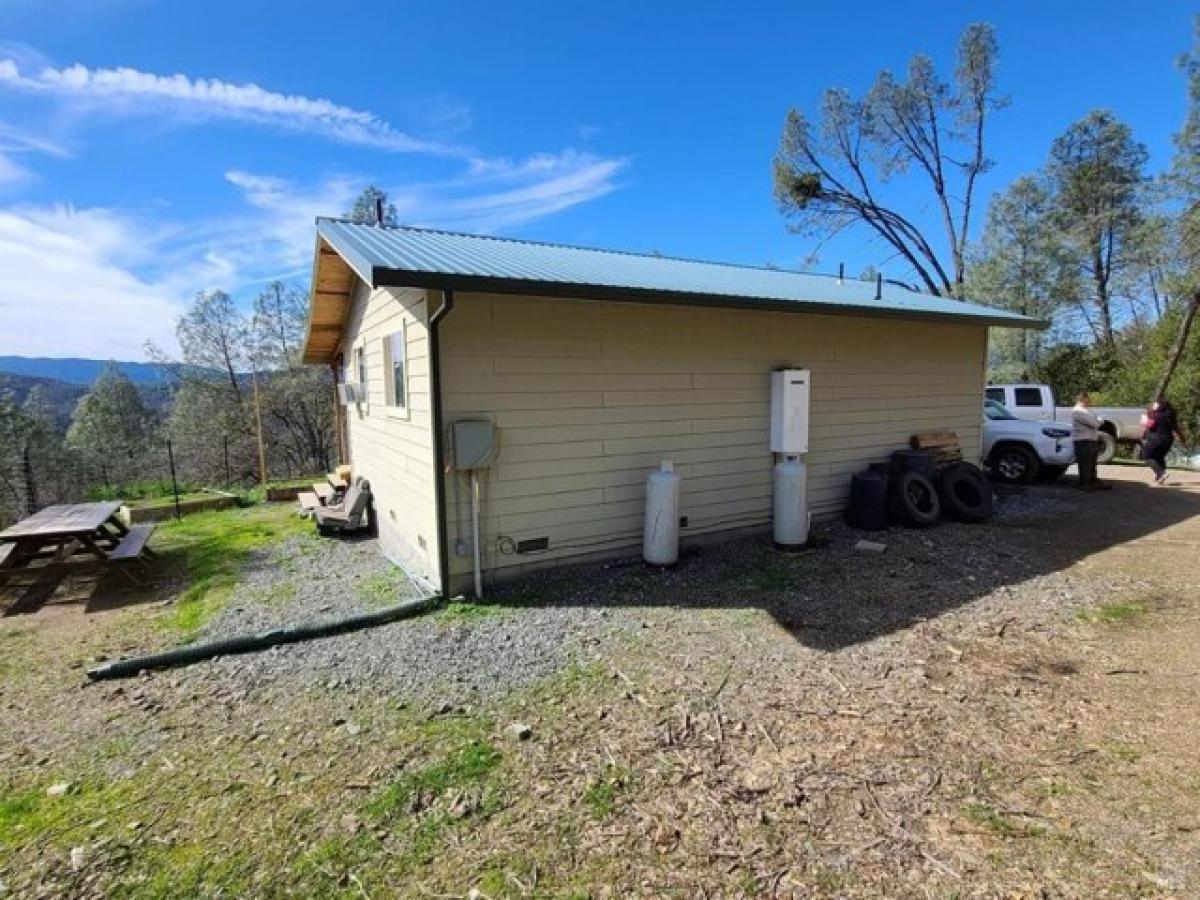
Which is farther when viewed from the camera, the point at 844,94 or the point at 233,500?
the point at 844,94

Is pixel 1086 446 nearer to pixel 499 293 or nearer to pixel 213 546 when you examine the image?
pixel 499 293

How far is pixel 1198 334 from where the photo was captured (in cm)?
1577

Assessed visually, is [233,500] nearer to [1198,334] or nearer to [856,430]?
[856,430]

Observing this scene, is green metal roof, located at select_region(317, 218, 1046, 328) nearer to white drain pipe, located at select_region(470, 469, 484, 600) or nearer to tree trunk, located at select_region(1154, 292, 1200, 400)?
white drain pipe, located at select_region(470, 469, 484, 600)

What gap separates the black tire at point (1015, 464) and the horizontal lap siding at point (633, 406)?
4.07 m

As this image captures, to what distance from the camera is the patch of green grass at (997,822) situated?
2291 mm

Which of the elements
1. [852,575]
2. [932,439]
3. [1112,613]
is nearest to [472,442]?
[852,575]

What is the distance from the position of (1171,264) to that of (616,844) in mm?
21081

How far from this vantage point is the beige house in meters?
4.84

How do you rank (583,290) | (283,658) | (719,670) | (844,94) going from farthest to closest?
(844,94), (583,290), (283,658), (719,670)

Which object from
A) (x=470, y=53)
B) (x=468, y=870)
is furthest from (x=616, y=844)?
(x=470, y=53)

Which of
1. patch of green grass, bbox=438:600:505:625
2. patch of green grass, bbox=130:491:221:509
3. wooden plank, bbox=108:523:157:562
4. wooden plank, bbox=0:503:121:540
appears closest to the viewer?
patch of green grass, bbox=438:600:505:625

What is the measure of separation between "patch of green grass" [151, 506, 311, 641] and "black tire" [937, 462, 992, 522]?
806 centimetres

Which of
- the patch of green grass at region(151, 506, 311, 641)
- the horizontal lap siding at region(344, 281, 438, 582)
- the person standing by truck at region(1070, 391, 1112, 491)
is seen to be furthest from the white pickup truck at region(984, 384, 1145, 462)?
the patch of green grass at region(151, 506, 311, 641)
